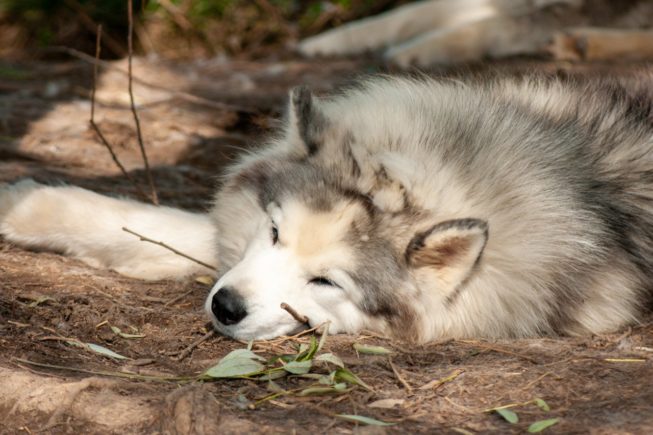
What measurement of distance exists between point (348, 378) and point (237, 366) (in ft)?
1.32

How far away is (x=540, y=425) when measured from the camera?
9.26 feet

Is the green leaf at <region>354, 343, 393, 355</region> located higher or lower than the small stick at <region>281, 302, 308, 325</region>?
lower

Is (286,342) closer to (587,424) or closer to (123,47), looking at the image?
(587,424)

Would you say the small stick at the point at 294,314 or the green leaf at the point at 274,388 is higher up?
the small stick at the point at 294,314

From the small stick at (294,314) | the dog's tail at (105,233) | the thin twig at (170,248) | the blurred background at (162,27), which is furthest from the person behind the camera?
the blurred background at (162,27)

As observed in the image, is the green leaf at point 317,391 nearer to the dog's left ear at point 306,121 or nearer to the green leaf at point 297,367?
the green leaf at point 297,367

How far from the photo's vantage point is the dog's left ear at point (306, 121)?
373 centimetres

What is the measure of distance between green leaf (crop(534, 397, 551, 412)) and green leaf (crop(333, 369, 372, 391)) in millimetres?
569

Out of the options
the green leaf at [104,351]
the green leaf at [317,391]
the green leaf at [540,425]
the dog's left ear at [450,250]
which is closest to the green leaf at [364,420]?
the green leaf at [317,391]

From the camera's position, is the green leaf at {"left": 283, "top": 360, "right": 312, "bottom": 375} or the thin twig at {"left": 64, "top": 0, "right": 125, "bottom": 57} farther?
the thin twig at {"left": 64, "top": 0, "right": 125, "bottom": 57}

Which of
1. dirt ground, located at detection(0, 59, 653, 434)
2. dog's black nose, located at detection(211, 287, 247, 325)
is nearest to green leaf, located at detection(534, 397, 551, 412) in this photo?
dirt ground, located at detection(0, 59, 653, 434)

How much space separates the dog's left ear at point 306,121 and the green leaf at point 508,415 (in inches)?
53.7

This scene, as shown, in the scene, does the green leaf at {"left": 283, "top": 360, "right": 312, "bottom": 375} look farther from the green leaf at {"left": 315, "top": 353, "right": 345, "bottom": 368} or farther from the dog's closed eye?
the dog's closed eye

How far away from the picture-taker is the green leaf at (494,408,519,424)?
2877 mm
